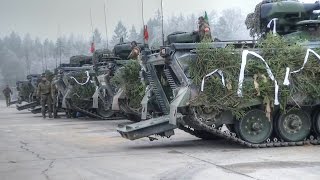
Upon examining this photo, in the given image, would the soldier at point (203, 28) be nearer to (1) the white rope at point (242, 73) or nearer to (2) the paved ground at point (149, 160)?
(1) the white rope at point (242, 73)

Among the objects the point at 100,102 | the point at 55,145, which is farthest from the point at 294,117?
the point at 100,102

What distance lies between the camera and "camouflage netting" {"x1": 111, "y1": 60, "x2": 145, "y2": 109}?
583 inches

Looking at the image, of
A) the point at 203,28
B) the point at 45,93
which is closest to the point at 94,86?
the point at 45,93

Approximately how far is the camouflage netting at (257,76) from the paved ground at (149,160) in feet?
2.89

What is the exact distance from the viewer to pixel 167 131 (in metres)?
10.5

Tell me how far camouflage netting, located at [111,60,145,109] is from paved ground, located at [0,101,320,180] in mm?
2549

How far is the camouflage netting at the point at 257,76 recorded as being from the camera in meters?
10.2

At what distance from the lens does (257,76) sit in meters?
10.5

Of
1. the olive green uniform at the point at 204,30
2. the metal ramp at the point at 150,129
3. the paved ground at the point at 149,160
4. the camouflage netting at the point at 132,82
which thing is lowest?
the paved ground at the point at 149,160

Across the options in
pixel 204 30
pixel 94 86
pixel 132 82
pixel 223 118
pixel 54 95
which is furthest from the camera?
pixel 54 95

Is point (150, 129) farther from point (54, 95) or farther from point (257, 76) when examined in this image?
point (54, 95)

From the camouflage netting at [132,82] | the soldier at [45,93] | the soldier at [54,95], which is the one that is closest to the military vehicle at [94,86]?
the soldier at [54,95]

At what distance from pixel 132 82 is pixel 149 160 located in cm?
624

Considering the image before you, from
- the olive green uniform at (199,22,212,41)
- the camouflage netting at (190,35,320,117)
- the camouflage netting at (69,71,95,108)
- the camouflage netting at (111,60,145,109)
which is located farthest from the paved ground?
the camouflage netting at (69,71,95,108)
